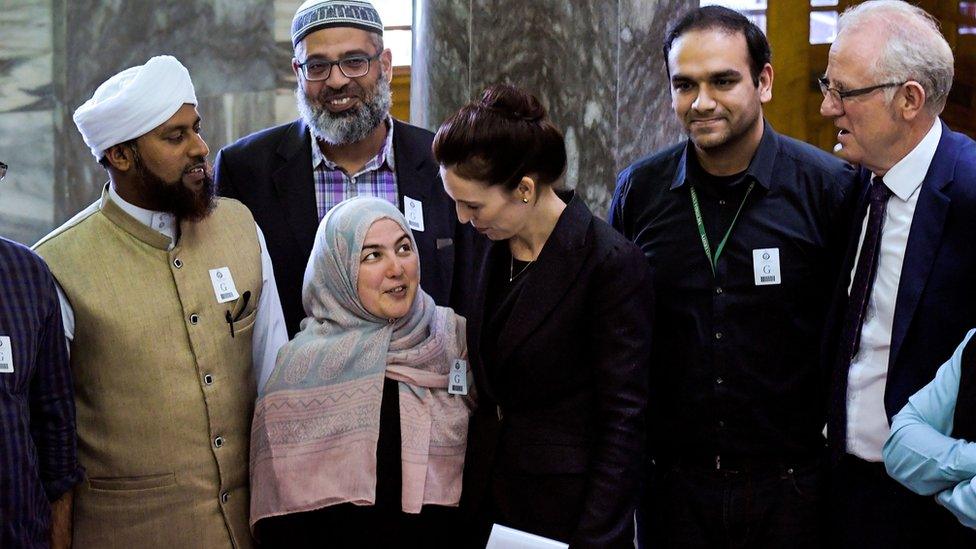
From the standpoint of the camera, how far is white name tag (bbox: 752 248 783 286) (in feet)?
9.76

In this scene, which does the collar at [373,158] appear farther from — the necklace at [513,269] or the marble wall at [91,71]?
the marble wall at [91,71]

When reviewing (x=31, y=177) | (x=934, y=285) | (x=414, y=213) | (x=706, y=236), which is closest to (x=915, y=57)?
(x=934, y=285)

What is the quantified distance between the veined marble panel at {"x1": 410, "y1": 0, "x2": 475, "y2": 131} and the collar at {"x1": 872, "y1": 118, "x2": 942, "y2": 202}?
1466 millimetres

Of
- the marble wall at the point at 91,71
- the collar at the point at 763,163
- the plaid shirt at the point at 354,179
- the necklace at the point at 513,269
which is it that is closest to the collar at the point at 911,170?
the collar at the point at 763,163

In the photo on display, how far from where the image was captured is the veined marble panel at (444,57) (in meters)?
3.89

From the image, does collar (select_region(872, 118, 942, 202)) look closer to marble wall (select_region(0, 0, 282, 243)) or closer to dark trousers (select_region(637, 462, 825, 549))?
dark trousers (select_region(637, 462, 825, 549))

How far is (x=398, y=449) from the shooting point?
9.72ft

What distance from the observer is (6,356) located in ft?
8.91

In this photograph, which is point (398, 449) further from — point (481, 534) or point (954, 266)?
point (954, 266)

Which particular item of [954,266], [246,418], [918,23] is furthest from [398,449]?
[918,23]

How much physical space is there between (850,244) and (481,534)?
112 cm

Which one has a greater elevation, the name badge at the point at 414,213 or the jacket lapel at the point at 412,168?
the jacket lapel at the point at 412,168

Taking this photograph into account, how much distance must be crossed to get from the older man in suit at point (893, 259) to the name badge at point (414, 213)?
3.94 ft

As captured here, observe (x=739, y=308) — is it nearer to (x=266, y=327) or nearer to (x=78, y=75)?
(x=266, y=327)
